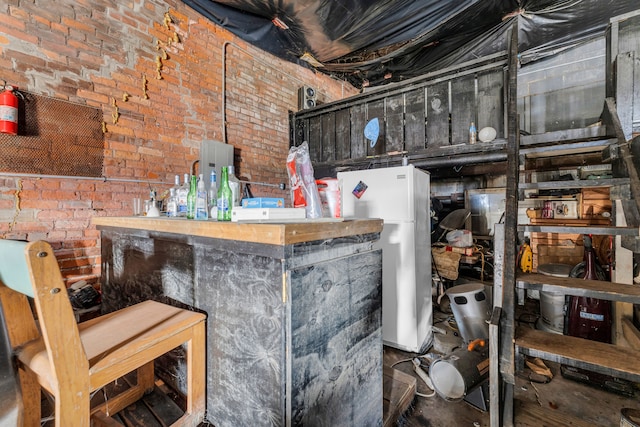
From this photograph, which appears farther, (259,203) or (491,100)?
(491,100)

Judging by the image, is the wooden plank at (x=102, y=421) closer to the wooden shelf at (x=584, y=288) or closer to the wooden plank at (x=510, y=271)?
the wooden plank at (x=510, y=271)

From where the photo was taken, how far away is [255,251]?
3.08 feet

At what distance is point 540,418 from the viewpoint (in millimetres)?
1441

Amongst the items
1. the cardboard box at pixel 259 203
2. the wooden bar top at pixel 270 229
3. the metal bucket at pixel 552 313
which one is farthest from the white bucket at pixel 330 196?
the metal bucket at pixel 552 313

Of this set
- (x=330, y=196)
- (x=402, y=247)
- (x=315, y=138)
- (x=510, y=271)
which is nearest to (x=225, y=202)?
(x=330, y=196)

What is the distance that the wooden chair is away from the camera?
744 millimetres

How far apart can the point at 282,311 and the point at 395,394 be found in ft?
4.26

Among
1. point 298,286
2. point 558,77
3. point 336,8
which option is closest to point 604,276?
point 558,77

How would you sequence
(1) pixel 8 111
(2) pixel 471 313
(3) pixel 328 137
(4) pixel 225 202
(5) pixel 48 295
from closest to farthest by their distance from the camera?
(5) pixel 48 295 < (4) pixel 225 202 < (1) pixel 8 111 < (2) pixel 471 313 < (3) pixel 328 137

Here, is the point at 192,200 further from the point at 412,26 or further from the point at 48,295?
the point at 412,26

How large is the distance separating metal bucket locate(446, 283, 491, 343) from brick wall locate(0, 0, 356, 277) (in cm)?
269

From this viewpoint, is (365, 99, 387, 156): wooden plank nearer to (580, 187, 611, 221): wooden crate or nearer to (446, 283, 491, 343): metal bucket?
(446, 283, 491, 343): metal bucket

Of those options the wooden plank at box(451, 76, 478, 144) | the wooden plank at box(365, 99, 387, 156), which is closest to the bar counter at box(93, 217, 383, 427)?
the wooden plank at box(451, 76, 478, 144)

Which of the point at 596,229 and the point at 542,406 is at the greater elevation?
the point at 596,229
